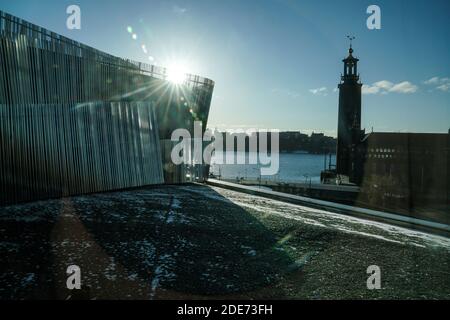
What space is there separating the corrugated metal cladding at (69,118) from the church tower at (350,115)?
55910 mm

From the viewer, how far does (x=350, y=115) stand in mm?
63812

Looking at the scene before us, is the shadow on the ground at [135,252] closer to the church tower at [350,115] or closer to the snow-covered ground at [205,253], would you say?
the snow-covered ground at [205,253]

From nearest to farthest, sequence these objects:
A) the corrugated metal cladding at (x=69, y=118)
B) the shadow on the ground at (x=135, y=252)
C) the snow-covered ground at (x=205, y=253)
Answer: the shadow on the ground at (x=135, y=252)
the snow-covered ground at (x=205, y=253)
the corrugated metal cladding at (x=69, y=118)

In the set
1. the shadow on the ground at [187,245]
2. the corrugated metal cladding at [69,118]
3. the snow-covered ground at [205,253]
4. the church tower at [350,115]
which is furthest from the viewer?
the church tower at [350,115]

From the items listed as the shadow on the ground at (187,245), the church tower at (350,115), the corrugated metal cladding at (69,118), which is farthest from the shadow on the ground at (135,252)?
the church tower at (350,115)

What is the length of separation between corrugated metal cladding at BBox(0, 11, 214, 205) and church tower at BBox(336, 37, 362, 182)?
2201 inches

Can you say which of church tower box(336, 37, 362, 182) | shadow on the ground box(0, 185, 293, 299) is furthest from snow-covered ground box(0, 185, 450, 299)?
church tower box(336, 37, 362, 182)

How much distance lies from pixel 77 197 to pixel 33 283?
8269 mm

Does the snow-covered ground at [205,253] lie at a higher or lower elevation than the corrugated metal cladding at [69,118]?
lower

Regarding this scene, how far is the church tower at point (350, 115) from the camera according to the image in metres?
62.9

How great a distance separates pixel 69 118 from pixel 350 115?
62.4m
